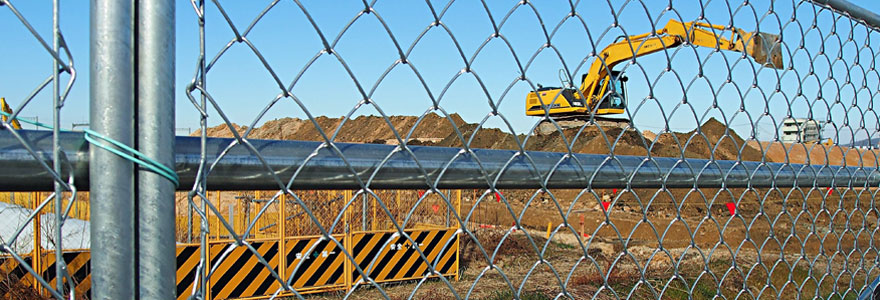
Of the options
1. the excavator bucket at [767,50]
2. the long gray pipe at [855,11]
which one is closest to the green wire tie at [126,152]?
the excavator bucket at [767,50]

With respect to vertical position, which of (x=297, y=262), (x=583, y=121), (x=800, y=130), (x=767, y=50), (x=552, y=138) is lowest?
(x=297, y=262)

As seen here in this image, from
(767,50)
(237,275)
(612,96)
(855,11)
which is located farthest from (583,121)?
(612,96)

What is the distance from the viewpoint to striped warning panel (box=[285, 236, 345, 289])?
295 inches

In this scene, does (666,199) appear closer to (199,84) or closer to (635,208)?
(635,208)

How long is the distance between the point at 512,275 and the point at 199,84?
8925 mm

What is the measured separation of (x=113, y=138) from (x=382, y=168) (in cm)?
42

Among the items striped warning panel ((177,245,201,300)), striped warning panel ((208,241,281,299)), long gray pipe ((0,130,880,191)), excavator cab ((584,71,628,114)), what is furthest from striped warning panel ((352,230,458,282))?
long gray pipe ((0,130,880,191))

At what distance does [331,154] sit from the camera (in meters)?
1.08

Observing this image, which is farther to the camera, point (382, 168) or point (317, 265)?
point (317, 265)

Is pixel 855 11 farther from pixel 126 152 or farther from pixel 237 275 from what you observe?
pixel 237 275

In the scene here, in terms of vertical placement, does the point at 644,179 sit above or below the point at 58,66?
below

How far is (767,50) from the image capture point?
1862 mm

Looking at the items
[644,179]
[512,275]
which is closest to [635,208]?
[512,275]

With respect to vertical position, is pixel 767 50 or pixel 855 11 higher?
pixel 855 11
